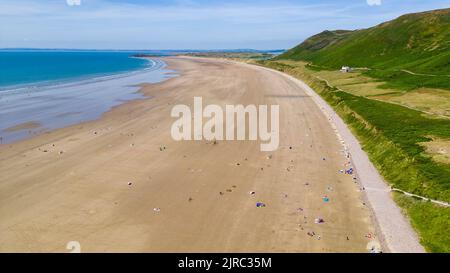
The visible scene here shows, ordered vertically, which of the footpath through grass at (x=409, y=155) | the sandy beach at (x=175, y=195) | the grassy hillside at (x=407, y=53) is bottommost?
the sandy beach at (x=175, y=195)

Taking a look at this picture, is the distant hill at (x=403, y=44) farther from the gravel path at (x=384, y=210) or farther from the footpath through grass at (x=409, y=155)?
the gravel path at (x=384, y=210)

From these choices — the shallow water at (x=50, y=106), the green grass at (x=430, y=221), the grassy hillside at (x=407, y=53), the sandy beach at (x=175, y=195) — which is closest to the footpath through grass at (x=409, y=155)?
the green grass at (x=430, y=221)

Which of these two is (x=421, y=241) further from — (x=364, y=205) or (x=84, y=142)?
(x=84, y=142)

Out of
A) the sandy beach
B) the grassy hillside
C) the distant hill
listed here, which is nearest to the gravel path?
the sandy beach

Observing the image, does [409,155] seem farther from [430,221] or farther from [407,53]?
[407,53]

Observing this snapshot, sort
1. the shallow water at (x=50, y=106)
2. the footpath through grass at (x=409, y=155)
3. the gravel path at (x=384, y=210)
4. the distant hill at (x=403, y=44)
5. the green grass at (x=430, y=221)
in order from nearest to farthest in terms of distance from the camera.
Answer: the green grass at (x=430, y=221) → the gravel path at (x=384, y=210) → the footpath through grass at (x=409, y=155) → the shallow water at (x=50, y=106) → the distant hill at (x=403, y=44)

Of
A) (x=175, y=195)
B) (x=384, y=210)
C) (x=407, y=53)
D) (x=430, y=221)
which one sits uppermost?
(x=407, y=53)

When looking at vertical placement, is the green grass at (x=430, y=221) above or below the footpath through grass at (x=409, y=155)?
below

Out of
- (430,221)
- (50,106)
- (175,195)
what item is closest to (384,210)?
(430,221)
